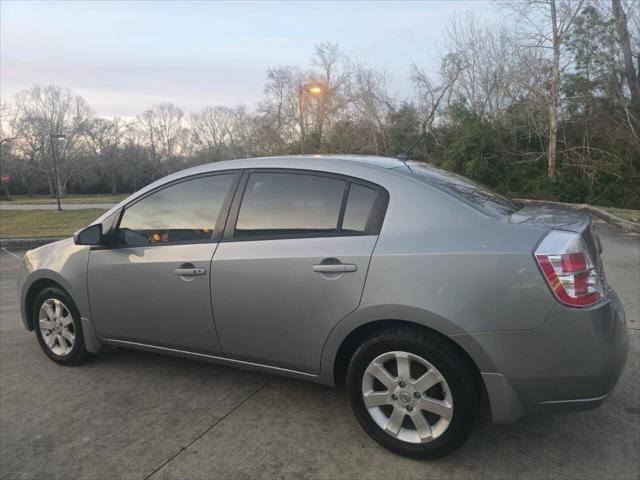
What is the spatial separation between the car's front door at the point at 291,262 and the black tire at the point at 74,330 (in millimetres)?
1482

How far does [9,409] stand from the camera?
321 cm

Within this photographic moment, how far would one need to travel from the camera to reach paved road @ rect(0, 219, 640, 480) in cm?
246

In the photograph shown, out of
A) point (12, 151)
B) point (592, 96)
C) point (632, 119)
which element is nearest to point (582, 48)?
point (592, 96)

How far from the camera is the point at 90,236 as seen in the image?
345 cm

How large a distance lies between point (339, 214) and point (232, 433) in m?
1.47

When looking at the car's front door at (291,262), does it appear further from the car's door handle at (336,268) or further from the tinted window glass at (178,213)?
the tinted window glass at (178,213)

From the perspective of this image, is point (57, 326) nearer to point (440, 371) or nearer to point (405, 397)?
point (405, 397)

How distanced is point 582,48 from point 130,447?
24.2 m

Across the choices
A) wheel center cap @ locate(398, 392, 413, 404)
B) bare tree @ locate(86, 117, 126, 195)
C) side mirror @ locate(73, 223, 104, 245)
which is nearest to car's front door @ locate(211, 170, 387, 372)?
wheel center cap @ locate(398, 392, 413, 404)

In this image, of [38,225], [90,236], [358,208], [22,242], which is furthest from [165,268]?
[38,225]

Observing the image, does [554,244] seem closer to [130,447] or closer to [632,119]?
[130,447]

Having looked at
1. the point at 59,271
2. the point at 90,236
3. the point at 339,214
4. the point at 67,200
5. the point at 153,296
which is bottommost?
the point at 153,296

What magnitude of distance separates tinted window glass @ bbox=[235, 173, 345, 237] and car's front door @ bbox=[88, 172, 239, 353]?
180 millimetres

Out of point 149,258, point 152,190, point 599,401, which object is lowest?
point 599,401
